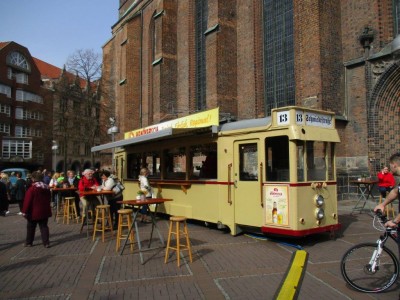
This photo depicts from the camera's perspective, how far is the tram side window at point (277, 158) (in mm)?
7789

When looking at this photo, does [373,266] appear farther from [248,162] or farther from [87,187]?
[87,187]

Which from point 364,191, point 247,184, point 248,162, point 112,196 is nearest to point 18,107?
point 112,196

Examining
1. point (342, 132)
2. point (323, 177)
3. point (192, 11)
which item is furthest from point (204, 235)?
point (192, 11)

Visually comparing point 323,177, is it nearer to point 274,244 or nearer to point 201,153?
point 274,244

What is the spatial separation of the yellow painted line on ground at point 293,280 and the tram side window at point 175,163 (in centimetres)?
716

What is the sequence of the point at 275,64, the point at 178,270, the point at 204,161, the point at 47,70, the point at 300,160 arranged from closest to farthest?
1. the point at 178,270
2. the point at 300,160
3. the point at 204,161
4. the point at 275,64
5. the point at 47,70

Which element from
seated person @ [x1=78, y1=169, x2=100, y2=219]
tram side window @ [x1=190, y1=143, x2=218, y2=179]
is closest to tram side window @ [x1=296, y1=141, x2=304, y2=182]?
tram side window @ [x1=190, y1=143, x2=218, y2=179]

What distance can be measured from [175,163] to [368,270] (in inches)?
270

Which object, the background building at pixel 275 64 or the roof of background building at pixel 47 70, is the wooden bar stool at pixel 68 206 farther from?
the roof of background building at pixel 47 70

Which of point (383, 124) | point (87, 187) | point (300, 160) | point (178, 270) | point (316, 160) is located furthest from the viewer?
point (383, 124)

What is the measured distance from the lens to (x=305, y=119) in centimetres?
794

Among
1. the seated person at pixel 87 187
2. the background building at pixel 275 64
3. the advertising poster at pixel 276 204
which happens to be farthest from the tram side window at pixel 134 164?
the advertising poster at pixel 276 204

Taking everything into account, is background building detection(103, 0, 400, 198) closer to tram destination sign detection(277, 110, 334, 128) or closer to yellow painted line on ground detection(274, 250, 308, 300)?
tram destination sign detection(277, 110, 334, 128)

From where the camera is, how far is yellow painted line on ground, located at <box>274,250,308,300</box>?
100 inches
